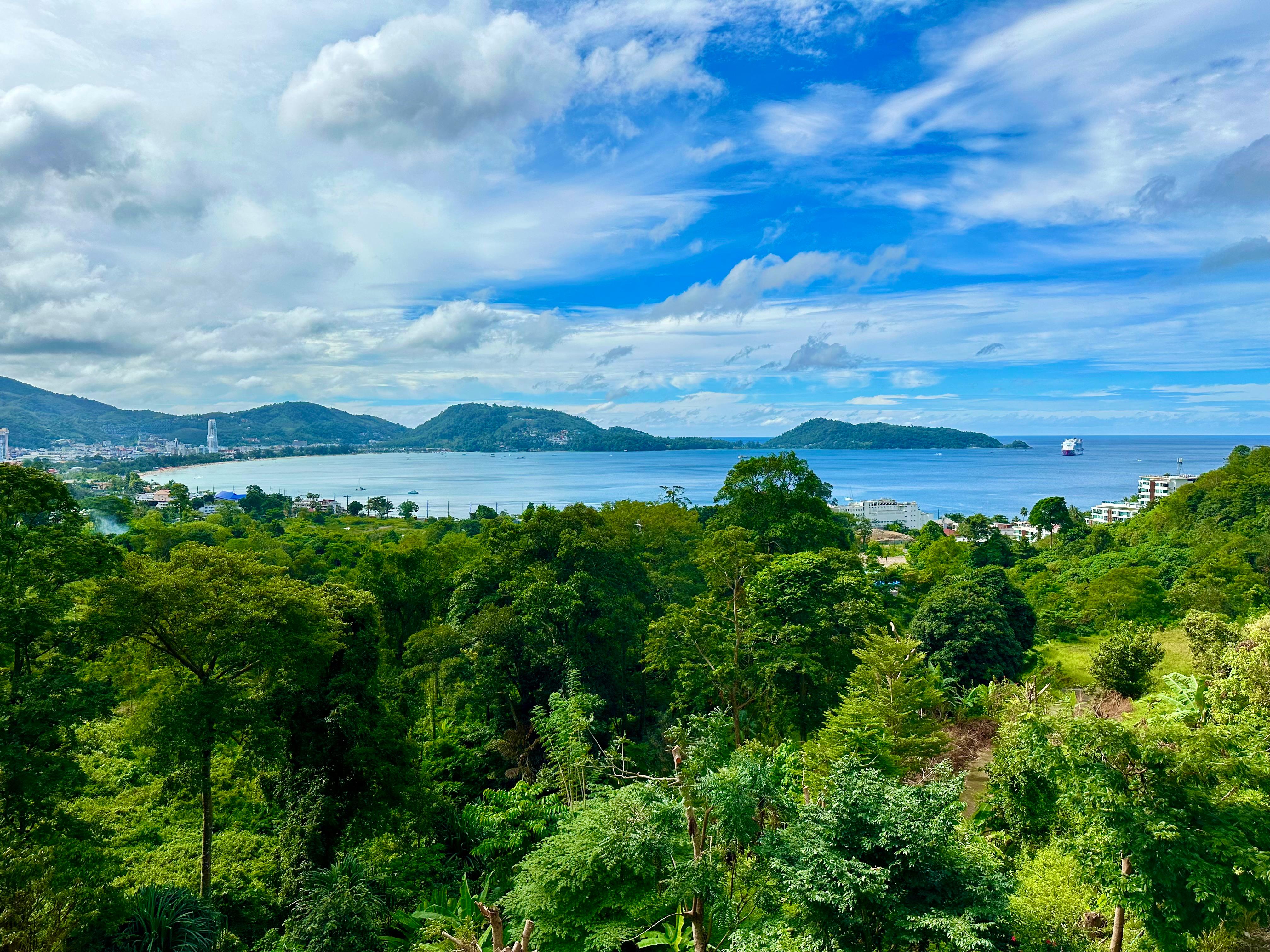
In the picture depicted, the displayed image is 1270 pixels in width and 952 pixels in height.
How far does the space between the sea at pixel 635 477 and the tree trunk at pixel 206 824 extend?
4421cm

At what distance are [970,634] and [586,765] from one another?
Result: 11621mm

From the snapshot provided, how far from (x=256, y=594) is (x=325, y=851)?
353 cm

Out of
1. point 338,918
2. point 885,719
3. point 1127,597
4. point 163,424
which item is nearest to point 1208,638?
point 1127,597

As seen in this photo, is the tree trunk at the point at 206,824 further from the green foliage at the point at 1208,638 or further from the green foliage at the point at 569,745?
the green foliage at the point at 1208,638

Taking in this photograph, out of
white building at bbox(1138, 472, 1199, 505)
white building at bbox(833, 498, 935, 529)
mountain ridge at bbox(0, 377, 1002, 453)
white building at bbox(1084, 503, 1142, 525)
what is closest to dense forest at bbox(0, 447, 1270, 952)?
white building at bbox(833, 498, 935, 529)

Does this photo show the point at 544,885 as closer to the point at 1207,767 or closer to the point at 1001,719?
the point at 1207,767

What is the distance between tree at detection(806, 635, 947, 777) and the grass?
8398 millimetres

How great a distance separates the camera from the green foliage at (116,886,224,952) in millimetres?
6852

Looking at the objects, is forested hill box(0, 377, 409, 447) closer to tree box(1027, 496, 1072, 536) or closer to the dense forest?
the dense forest

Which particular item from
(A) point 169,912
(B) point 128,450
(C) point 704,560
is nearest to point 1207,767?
(C) point 704,560

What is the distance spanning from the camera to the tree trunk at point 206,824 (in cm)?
803

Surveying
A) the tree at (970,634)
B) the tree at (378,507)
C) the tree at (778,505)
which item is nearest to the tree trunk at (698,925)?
the tree at (778,505)

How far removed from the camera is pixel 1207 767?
5.68m

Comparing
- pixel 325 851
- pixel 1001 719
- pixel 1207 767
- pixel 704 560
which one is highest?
pixel 704 560
